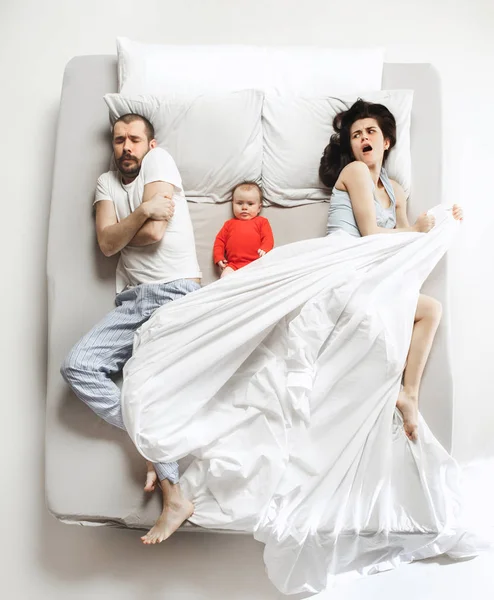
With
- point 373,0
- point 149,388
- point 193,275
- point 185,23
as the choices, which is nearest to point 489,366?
point 193,275

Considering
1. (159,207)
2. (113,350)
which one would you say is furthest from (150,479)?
(159,207)

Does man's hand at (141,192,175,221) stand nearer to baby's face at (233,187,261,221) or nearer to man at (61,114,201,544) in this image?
man at (61,114,201,544)

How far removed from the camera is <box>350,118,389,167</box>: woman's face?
197 cm

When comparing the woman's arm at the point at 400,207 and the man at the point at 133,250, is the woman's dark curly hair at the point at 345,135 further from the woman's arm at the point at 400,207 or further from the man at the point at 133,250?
the man at the point at 133,250

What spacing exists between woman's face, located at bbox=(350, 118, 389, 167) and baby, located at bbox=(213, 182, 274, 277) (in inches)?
13.6

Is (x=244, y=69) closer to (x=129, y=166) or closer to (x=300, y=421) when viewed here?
(x=129, y=166)

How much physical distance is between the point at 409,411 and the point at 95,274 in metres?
1.03

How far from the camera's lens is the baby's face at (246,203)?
1992mm

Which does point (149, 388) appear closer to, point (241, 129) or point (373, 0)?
point (241, 129)

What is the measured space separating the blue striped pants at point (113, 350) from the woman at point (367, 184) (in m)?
0.53

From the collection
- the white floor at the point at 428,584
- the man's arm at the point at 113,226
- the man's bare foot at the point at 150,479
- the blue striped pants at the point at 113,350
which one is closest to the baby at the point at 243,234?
the blue striped pants at the point at 113,350

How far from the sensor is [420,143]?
2088 mm

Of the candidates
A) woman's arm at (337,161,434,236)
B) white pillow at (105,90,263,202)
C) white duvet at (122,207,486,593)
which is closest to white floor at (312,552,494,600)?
white duvet at (122,207,486,593)

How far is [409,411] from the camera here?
5.75 ft
